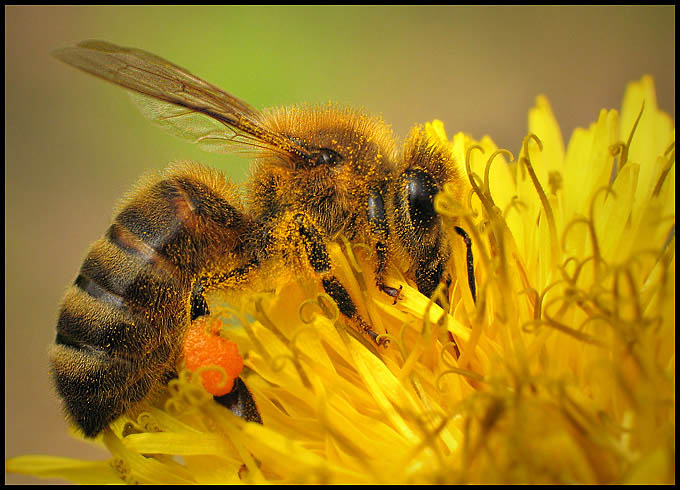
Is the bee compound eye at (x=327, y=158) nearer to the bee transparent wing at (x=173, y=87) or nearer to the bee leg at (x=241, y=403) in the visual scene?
the bee transparent wing at (x=173, y=87)

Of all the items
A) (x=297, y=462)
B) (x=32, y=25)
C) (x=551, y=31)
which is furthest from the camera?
(x=32, y=25)

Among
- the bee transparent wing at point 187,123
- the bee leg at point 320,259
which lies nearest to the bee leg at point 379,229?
the bee leg at point 320,259

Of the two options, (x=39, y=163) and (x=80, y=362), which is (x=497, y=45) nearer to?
(x=39, y=163)

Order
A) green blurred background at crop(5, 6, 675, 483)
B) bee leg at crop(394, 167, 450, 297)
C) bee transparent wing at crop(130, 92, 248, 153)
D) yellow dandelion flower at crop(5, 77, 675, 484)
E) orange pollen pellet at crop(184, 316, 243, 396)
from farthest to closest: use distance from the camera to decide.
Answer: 1. green blurred background at crop(5, 6, 675, 483)
2. bee transparent wing at crop(130, 92, 248, 153)
3. orange pollen pellet at crop(184, 316, 243, 396)
4. bee leg at crop(394, 167, 450, 297)
5. yellow dandelion flower at crop(5, 77, 675, 484)

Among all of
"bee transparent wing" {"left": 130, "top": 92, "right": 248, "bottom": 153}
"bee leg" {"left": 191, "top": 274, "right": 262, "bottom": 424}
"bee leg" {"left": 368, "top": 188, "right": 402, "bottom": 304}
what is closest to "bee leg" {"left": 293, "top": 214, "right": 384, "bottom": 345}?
"bee leg" {"left": 368, "top": 188, "right": 402, "bottom": 304}

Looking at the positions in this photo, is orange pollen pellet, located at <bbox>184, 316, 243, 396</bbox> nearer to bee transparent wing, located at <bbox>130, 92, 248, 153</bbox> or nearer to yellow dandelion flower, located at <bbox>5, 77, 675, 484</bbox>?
yellow dandelion flower, located at <bbox>5, 77, 675, 484</bbox>

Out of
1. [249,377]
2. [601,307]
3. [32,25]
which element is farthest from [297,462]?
[32,25]

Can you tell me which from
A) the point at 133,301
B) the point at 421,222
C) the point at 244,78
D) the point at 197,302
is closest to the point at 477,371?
the point at 421,222
